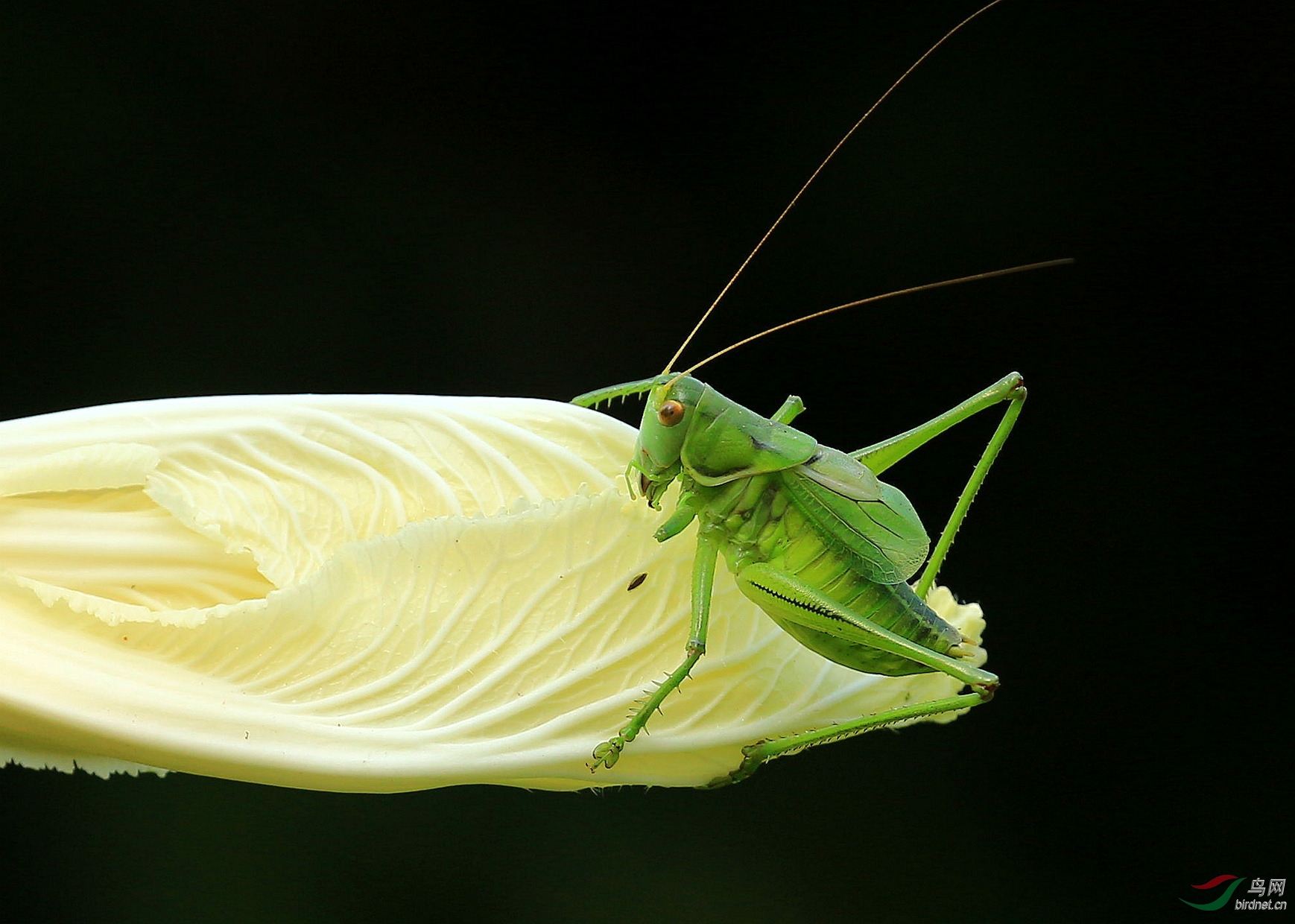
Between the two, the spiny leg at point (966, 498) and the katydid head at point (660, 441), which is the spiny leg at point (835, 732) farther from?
the katydid head at point (660, 441)

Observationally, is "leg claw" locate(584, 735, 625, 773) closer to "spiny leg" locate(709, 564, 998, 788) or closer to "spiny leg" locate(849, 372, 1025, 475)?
"spiny leg" locate(709, 564, 998, 788)

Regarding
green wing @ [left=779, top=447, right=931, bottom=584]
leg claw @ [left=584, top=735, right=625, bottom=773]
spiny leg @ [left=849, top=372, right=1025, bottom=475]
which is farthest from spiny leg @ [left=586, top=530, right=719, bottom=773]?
spiny leg @ [left=849, top=372, right=1025, bottom=475]

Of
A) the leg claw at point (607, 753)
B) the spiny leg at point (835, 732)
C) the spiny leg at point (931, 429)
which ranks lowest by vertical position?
the leg claw at point (607, 753)

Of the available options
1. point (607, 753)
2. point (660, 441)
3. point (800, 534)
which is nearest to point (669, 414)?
point (660, 441)

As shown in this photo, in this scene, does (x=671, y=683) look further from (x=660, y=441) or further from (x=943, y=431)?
(x=943, y=431)

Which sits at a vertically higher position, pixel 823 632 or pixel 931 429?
pixel 931 429

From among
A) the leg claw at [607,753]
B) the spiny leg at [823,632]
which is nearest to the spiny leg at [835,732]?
the spiny leg at [823,632]

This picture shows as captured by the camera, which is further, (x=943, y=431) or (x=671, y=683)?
(x=943, y=431)

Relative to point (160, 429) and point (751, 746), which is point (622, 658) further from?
point (160, 429)
